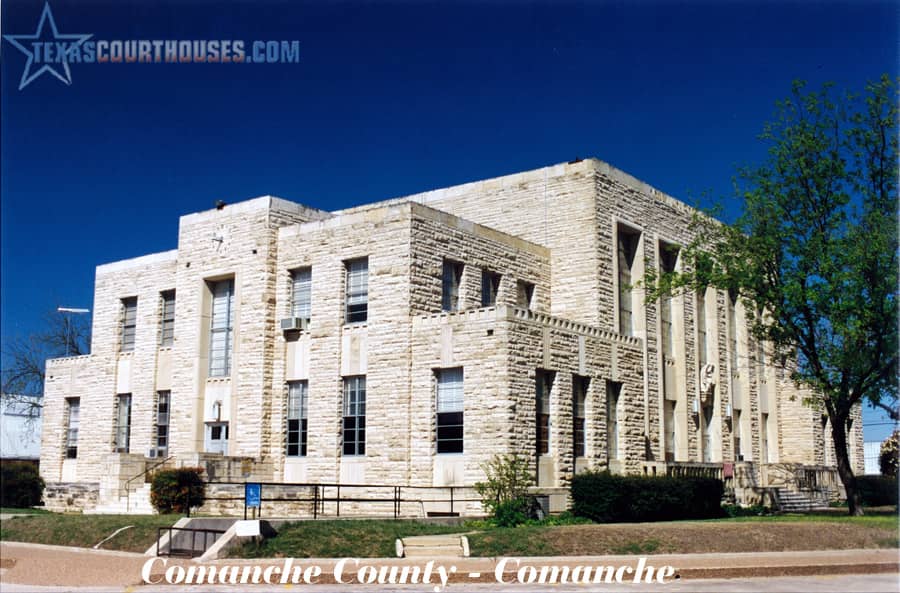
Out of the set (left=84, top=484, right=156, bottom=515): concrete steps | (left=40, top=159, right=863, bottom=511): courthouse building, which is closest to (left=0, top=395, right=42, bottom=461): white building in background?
(left=40, top=159, right=863, bottom=511): courthouse building

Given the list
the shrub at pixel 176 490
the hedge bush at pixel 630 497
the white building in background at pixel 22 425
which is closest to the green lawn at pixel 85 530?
the shrub at pixel 176 490

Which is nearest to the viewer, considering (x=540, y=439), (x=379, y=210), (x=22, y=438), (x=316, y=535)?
(x=316, y=535)

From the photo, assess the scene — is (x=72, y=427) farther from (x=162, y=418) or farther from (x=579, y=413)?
(x=579, y=413)

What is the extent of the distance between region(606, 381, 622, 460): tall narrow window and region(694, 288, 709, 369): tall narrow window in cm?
750

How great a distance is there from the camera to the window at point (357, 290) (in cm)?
3002

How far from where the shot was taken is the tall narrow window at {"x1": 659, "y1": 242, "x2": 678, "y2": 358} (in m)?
35.3

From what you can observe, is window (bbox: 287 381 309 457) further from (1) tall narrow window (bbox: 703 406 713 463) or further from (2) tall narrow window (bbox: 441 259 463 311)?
(1) tall narrow window (bbox: 703 406 713 463)

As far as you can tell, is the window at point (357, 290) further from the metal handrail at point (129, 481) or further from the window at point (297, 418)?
the metal handrail at point (129, 481)

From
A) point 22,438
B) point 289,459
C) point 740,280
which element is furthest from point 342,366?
point 22,438

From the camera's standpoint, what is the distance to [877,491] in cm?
3772

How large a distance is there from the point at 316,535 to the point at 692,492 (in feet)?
40.7

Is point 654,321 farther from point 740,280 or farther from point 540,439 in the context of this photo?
point 540,439

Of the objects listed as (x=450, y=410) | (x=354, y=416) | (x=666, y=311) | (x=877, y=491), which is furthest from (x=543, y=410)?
(x=877, y=491)

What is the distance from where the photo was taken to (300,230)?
31.9m
